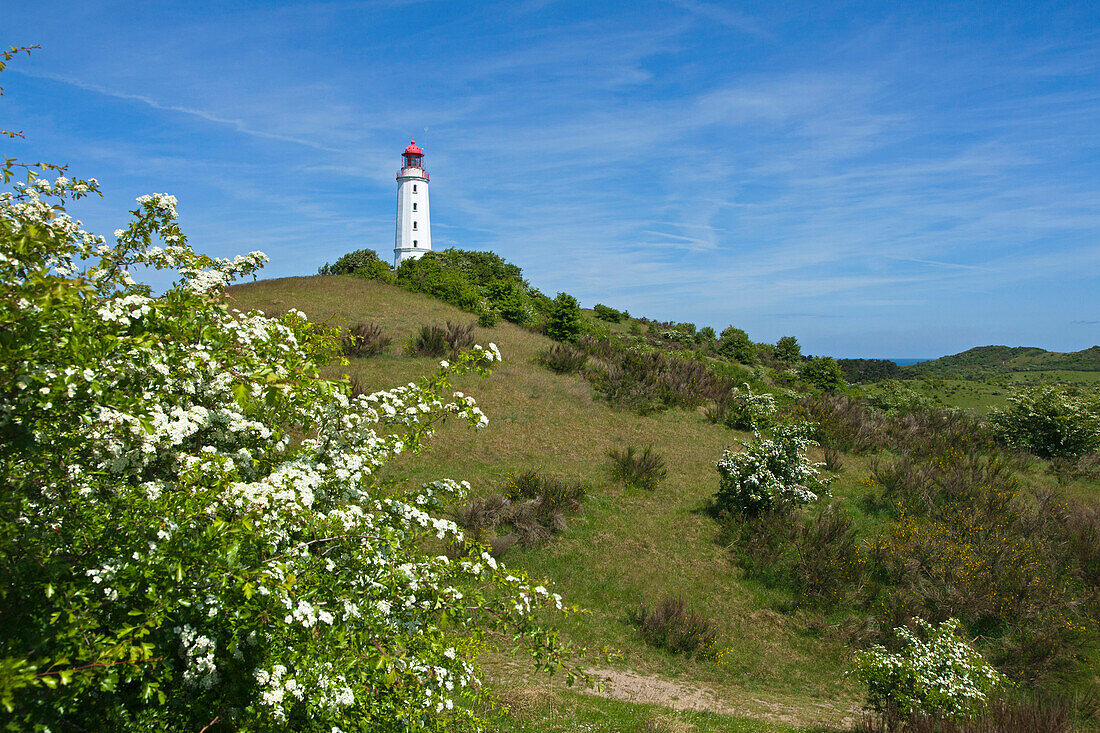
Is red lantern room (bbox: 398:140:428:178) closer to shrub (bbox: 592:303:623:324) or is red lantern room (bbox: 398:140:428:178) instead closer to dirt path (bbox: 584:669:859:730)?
shrub (bbox: 592:303:623:324)

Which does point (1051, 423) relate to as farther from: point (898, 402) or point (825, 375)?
point (825, 375)

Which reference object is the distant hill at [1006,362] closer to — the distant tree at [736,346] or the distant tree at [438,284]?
the distant tree at [736,346]

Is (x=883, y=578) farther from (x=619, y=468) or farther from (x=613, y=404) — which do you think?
(x=613, y=404)

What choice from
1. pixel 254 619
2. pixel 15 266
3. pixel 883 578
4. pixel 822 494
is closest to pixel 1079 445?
pixel 822 494

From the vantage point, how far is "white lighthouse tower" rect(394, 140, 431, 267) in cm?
5522

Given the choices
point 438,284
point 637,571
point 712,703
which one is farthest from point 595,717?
point 438,284

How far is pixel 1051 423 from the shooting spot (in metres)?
18.0

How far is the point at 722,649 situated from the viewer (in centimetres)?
905

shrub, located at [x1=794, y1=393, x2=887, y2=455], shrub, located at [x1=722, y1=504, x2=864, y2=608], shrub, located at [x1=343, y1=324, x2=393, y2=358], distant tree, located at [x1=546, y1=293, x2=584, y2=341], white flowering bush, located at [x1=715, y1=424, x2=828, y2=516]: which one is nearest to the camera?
shrub, located at [x1=722, y1=504, x2=864, y2=608]

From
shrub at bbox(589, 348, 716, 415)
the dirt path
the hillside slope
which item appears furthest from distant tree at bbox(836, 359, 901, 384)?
the dirt path

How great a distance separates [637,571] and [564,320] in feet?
63.4

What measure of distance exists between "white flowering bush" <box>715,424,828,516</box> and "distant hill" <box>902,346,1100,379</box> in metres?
59.6

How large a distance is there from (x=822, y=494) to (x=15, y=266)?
47.4 feet

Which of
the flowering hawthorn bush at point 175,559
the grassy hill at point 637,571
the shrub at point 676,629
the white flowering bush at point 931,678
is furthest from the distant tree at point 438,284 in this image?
the flowering hawthorn bush at point 175,559
